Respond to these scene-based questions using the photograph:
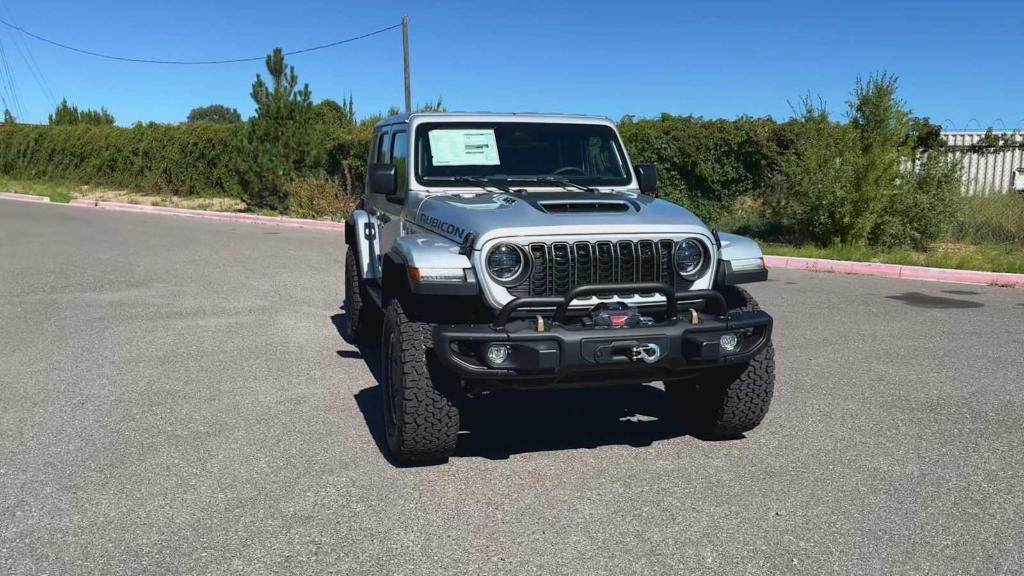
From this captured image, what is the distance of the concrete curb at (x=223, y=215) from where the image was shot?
19.3 meters

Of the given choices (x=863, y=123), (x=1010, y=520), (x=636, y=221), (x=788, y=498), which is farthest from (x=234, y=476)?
(x=863, y=123)

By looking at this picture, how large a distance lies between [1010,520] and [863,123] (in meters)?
10.4

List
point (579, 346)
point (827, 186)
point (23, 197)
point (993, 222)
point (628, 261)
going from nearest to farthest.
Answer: point (579, 346), point (628, 261), point (827, 186), point (993, 222), point (23, 197)

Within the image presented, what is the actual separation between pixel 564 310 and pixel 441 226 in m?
1.03

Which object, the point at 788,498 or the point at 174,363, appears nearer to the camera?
the point at 788,498

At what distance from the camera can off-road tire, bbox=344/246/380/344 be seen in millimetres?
7059

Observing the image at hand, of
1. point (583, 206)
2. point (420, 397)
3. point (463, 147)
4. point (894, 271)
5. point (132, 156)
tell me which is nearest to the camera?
point (420, 397)

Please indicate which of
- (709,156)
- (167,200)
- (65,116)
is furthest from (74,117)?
(709,156)

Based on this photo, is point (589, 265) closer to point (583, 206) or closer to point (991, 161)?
point (583, 206)

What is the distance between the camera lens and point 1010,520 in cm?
381

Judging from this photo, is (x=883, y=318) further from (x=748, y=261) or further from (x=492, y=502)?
(x=492, y=502)

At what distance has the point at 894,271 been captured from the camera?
38.3ft

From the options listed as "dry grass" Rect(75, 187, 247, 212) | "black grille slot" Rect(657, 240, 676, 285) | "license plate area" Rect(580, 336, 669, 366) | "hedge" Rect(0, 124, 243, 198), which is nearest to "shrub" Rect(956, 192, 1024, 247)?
"black grille slot" Rect(657, 240, 676, 285)

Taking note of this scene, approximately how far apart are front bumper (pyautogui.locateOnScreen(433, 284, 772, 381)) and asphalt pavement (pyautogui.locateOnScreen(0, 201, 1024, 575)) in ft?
1.96
